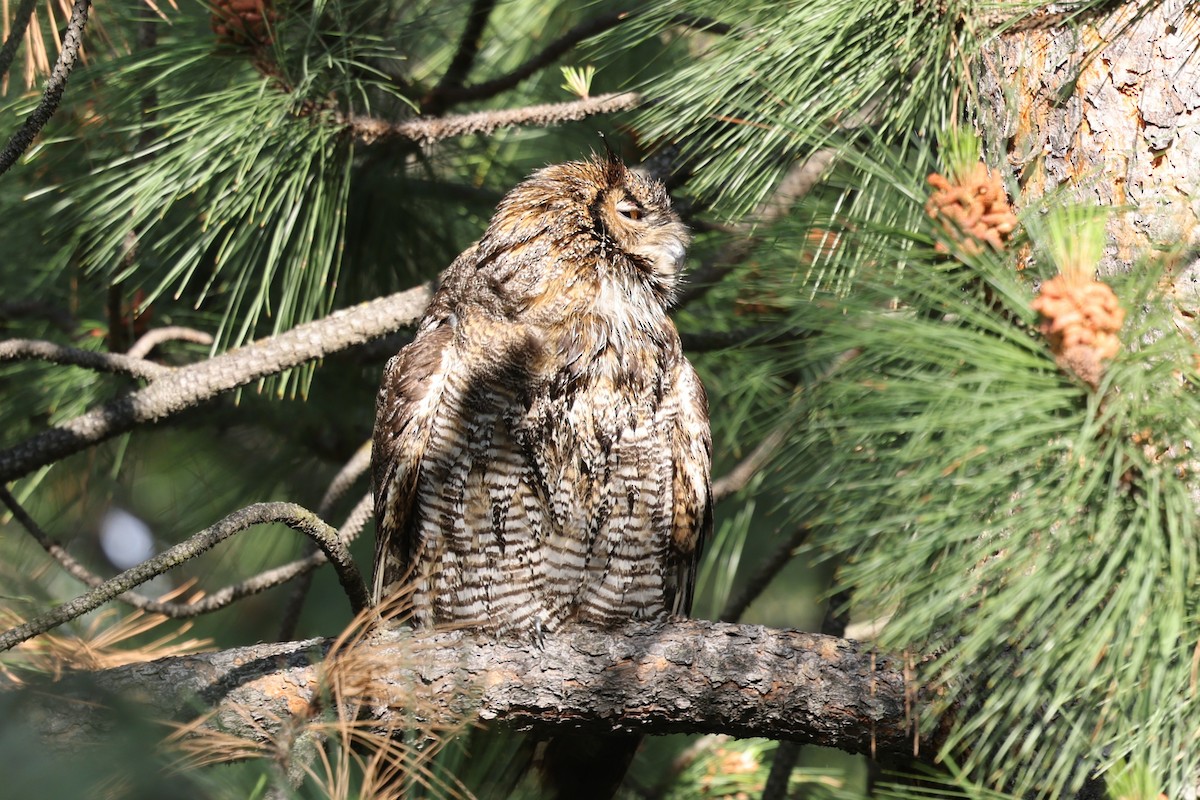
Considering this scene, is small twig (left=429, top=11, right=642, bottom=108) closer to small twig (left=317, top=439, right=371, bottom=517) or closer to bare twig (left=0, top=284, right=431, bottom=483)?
bare twig (left=0, top=284, right=431, bottom=483)

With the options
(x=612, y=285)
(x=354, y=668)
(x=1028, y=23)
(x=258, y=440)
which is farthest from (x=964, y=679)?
(x=258, y=440)

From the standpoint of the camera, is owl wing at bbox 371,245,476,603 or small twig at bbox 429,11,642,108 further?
small twig at bbox 429,11,642,108

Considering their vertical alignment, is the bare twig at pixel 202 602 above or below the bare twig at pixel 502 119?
below

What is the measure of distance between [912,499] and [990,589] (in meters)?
0.14

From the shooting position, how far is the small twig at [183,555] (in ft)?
4.71

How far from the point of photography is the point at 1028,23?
6.06 feet

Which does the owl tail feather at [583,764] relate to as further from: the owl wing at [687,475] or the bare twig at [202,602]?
the bare twig at [202,602]

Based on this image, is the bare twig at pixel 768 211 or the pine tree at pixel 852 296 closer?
the pine tree at pixel 852 296

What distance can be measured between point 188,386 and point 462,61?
1.24 m

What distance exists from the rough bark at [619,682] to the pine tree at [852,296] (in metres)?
0.11

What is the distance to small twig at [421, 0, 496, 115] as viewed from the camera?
Answer: 294cm

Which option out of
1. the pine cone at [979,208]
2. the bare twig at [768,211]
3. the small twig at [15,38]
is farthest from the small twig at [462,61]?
the pine cone at [979,208]

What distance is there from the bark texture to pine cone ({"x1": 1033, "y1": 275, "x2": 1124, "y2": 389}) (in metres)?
0.51

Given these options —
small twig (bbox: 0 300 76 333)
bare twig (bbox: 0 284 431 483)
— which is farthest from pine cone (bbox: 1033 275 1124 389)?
small twig (bbox: 0 300 76 333)
